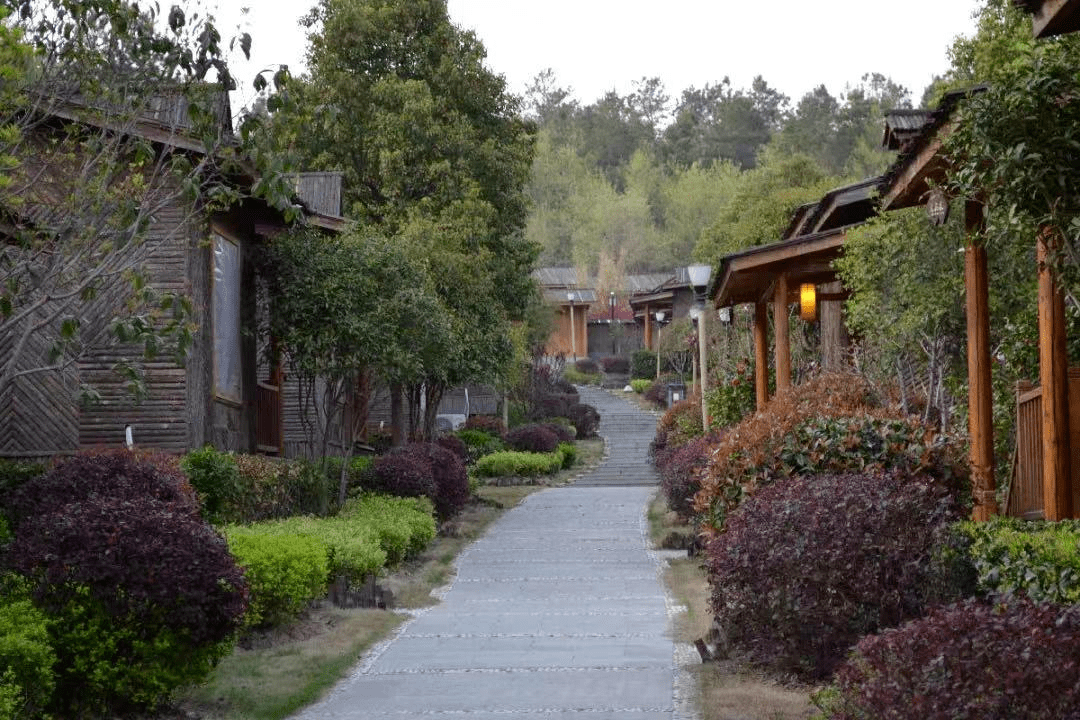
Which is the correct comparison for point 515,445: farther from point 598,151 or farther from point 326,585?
point 598,151

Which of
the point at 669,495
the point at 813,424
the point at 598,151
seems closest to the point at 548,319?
the point at 669,495

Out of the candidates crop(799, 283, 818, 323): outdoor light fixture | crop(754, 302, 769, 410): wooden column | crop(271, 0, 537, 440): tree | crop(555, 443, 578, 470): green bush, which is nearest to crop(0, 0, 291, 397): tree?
crop(799, 283, 818, 323): outdoor light fixture

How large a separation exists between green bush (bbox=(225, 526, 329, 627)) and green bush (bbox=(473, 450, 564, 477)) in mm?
20934

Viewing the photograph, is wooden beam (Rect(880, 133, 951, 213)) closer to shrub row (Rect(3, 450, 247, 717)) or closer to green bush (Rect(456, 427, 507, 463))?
shrub row (Rect(3, 450, 247, 717))

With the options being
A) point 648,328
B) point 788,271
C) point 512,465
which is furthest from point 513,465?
point 648,328

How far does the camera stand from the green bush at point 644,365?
61781mm

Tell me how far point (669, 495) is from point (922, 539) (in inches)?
507

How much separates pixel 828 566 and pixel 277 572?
14.7 feet

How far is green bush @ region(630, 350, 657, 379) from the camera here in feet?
203

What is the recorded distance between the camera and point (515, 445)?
3747 centimetres

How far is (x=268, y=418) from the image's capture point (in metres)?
20.4

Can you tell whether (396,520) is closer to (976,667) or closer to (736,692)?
(736,692)

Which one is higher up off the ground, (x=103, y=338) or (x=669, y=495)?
(x=103, y=338)

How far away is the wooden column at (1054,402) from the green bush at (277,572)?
5.44m
